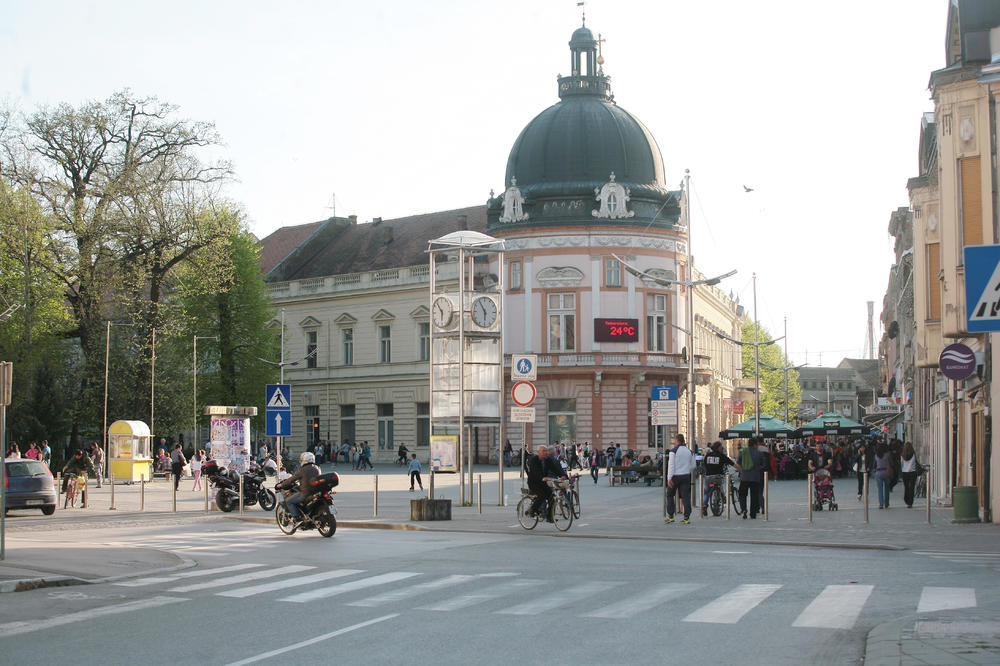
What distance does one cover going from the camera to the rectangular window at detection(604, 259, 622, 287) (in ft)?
220

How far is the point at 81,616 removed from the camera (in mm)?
12164

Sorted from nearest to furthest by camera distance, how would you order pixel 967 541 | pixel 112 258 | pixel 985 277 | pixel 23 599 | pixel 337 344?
pixel 985 277 → pixel 23 599 → pixel 967 541 → pixel 112 258 → pixel 337 344

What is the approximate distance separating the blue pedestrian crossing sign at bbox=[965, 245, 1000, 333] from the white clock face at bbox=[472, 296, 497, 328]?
690 inches

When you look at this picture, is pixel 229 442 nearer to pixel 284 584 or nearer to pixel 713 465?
pixel 713 465

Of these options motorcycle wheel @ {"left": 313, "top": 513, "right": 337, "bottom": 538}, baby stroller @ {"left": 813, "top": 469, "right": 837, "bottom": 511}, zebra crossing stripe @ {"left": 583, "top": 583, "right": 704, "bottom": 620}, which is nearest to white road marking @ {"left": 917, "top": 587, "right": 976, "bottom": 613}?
zebra crossing stripe @ {"left": 583, "top": 583, "right": 704, "bottom": 620}

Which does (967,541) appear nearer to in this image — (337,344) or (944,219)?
(944,219)

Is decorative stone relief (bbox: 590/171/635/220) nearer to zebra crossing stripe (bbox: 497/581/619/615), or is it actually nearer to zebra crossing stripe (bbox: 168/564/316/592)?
zebra crossing stripe (bbox: 168/564/316/592)

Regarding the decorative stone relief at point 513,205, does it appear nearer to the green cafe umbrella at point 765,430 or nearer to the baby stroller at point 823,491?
the green cafe umbrella at point 765,430

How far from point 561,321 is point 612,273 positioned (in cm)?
386

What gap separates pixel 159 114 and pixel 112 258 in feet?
22.0

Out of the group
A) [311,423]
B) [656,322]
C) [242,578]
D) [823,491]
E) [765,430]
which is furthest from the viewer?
[311,423]


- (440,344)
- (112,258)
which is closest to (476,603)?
(440,344)

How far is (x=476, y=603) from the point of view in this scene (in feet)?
41.1

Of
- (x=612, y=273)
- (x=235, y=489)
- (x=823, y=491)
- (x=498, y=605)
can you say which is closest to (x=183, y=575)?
(x=498, y=605)
